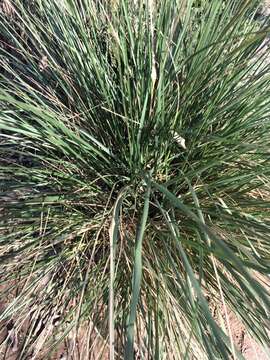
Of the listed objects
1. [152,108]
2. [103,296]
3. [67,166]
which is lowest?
[103,296]

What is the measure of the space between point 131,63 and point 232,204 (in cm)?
48

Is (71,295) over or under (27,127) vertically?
under

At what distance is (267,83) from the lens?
1.03m

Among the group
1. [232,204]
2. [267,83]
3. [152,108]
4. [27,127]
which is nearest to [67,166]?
[27,127]

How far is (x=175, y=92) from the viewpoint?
1.04 metres

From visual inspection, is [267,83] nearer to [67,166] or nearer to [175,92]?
[175,92]

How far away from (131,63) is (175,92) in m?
0.18

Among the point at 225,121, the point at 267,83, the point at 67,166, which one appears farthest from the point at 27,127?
the point at 267,83

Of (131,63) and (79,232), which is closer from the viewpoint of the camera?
(79,232)

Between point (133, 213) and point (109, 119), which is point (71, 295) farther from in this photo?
point (109, 119)

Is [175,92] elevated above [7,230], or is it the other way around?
[175,92]

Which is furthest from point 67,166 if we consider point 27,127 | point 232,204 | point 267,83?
point 267,83

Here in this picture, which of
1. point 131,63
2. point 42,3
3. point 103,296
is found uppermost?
point 42,3

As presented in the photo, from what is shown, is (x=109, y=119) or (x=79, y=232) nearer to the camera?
(x=79, y=232)
